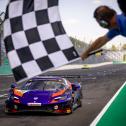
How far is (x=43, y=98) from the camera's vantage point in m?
11.1

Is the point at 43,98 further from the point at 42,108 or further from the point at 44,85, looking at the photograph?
the point at 44,85

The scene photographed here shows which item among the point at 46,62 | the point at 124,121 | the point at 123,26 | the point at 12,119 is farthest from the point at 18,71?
the point at 12,119

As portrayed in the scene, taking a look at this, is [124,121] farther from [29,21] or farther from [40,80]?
[29,21]

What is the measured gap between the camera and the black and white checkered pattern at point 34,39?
2420 millimetres

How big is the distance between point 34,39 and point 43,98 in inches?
342

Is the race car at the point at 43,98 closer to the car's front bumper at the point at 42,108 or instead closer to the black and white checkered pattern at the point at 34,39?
the car's front bumper at the point at 42,108

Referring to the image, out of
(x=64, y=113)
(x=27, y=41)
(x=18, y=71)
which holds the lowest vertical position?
(x=64, y=113)

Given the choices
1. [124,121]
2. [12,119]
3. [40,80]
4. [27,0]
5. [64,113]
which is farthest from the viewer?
[40,80]

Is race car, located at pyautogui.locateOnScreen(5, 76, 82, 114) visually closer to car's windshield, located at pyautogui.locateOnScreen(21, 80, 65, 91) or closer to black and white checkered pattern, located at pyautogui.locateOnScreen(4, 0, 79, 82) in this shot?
car's windshield, located at pyautogui.locateOnScreen(21, 80, 65, 91)

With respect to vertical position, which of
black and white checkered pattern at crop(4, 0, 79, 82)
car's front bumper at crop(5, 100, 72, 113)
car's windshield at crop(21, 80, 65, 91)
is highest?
Result: black and white checkered pattern at crop(4, 0, 79, 82)

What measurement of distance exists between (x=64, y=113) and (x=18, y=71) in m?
9.02

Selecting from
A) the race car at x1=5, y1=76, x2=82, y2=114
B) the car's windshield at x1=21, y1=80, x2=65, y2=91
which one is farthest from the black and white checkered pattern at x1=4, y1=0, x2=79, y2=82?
the car's windshield at x1=21, y1=80, x2=65, y2=91

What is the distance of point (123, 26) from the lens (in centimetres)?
183

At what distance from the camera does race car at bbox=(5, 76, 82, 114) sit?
11003 millimetres
